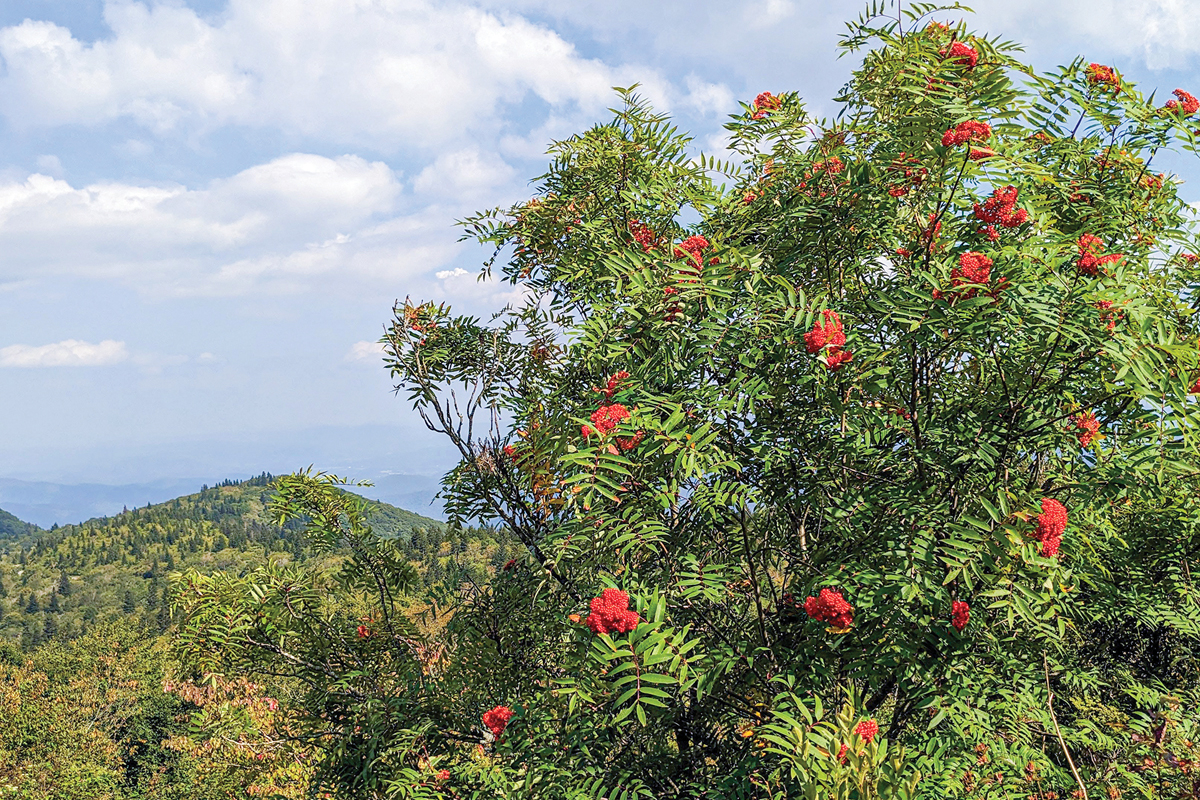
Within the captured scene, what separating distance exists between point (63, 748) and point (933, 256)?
41890 millimetres

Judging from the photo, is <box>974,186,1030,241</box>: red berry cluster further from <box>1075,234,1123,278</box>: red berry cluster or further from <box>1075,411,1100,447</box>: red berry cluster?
<box>1075,411,1100,447</box>: red berry cluster

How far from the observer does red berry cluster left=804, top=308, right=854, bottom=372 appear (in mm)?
3100

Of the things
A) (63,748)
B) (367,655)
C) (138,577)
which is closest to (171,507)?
(138,577)

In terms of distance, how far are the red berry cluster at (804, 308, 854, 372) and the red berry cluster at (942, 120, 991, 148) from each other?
2.85 ft

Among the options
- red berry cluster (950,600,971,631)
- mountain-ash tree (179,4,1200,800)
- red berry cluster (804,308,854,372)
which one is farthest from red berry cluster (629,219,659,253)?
red berry cluster (950,600,971,631)

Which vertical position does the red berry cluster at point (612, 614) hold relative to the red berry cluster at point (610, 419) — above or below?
below

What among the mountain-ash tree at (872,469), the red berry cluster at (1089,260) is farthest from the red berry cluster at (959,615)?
the red berry cluster at (1089,260)

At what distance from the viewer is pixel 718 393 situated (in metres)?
3.43

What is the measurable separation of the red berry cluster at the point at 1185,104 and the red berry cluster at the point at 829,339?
2.76 m

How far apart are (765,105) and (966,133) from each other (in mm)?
1652

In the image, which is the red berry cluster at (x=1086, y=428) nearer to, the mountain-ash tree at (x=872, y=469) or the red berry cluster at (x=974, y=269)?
the mountain-ash tree at (x=872, y=469)

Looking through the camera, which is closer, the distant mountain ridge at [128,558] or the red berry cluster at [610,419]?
the red berry cluster at [610,419]

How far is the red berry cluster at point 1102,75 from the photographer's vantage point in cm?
407

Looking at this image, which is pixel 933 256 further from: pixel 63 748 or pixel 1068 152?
pixel 63 748
